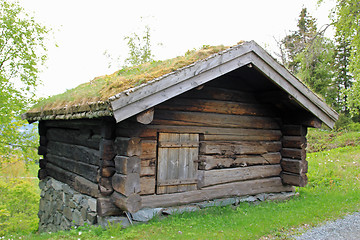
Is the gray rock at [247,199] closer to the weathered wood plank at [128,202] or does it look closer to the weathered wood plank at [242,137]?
the weathered wood plank at [242,137]

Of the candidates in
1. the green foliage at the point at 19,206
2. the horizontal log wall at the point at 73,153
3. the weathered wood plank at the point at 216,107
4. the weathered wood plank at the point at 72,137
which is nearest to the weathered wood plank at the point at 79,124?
the horizontal log wall at the point at 73,153

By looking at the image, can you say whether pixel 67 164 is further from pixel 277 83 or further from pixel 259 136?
pixel 277 83

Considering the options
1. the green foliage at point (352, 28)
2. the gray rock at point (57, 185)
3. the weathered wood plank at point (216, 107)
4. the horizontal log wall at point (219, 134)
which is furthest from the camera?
the green foliage at point (352, 28)

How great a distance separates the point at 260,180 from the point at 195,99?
2.87 metres

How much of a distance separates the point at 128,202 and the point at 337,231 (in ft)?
13.1

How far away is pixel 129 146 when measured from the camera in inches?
197

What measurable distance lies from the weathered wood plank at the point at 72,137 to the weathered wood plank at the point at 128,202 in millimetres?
1261

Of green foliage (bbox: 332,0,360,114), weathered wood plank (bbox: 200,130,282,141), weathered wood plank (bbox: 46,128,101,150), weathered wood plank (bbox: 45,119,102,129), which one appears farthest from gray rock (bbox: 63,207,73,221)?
green foliage (bbox: 332,0,360,114)

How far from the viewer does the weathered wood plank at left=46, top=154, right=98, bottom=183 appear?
5917 millimetres

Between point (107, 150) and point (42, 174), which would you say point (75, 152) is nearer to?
point (107, 150)

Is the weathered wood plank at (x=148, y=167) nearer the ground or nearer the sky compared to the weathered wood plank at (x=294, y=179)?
nearer the sky

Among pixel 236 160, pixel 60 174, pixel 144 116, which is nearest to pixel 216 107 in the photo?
pixel 236 160

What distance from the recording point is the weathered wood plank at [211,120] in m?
5.71

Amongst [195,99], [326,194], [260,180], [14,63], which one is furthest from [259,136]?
[14,63]
